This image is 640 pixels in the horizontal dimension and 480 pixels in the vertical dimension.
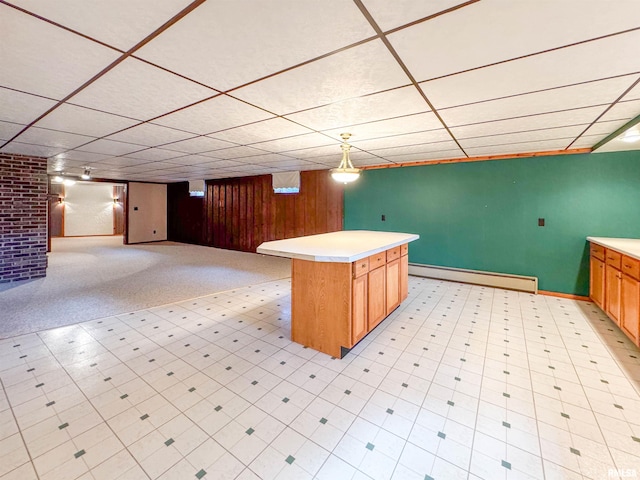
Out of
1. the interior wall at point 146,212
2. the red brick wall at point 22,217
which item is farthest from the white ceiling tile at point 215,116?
the interior wall at point 146,212

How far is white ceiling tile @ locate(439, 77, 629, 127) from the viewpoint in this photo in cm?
208

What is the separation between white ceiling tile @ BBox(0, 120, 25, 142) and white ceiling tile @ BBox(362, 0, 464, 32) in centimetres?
397

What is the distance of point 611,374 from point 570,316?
60.7 inches

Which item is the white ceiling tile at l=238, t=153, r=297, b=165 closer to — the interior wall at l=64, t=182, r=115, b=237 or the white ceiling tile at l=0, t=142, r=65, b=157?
the white ceiling tile at l=0, t=142, r=65, b=157

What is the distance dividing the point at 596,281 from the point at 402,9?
473cm

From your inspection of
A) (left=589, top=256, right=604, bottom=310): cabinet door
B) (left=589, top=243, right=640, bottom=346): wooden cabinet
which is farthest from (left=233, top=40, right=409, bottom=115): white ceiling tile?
(left=589, top=256, right=604, bottom=310): cabinet door

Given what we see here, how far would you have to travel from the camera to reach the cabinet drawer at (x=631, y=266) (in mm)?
2750

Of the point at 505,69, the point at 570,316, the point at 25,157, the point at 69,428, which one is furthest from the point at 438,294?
the point at 25,157

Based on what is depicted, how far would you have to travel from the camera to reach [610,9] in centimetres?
125

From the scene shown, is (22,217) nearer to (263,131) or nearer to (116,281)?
(116,281)

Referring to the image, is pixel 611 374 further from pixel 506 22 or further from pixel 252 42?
pixel 252 42

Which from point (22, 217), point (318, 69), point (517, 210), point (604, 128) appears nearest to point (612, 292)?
point (517, 210)

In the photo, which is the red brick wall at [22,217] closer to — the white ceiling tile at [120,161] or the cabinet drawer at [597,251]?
the white ceiling tile at [120,161]

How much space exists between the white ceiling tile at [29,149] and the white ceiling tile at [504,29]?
538cm
